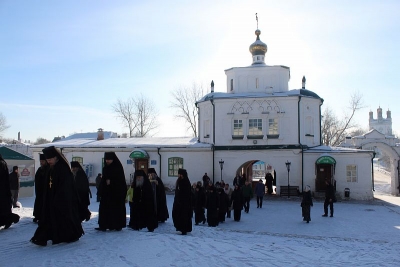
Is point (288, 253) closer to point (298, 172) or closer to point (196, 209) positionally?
point (196, 209)

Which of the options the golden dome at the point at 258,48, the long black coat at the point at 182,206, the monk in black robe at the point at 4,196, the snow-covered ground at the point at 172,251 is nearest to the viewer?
the snow-covered ground at the point at 172,251

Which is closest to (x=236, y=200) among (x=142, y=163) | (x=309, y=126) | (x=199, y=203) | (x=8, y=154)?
(x=199, y=203)

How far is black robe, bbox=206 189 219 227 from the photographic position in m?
13.3

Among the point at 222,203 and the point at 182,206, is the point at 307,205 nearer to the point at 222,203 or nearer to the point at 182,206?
the point at 222,203

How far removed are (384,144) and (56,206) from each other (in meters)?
26.0

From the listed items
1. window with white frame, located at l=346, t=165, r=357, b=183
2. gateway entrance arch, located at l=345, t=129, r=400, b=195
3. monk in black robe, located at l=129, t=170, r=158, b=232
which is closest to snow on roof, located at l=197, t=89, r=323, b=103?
window with white frame, located at l=346, t=165, r=357, b=183

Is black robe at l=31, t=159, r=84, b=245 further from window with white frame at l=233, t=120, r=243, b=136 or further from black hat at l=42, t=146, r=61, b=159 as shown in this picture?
window with white frame at l=233, t=120, r=243, b=136

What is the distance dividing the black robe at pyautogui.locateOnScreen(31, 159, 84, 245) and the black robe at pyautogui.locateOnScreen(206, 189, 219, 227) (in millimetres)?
6637

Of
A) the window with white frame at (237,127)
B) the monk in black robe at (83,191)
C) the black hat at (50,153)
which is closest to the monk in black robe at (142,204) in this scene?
the monk in black robe at (83,191)

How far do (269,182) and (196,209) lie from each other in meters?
12.1

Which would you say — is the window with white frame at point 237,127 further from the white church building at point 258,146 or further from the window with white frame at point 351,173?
the window with white frame at point 351,173

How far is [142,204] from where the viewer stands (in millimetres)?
9938

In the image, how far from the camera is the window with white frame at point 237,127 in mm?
24969

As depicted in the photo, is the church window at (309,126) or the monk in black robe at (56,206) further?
the church window at (309,126)
